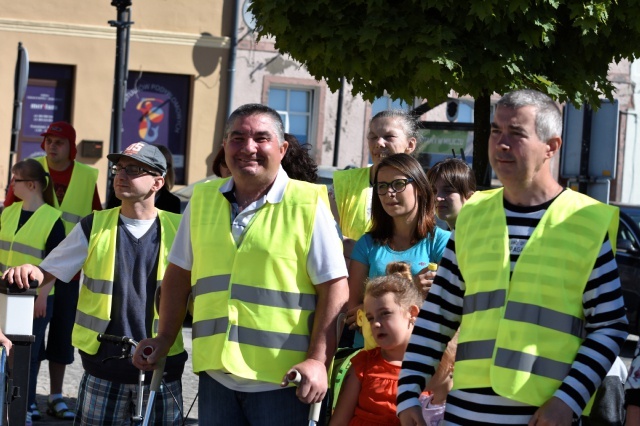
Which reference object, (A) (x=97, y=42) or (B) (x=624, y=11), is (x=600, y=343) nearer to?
(B) (x=624, y=11)

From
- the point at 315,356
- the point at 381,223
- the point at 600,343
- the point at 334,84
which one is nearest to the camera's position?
the point at 600,343

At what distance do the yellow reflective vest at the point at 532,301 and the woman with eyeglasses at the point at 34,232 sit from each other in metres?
4.87

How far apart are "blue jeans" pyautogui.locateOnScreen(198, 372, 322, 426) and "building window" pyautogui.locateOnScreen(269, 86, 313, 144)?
77.5 feet

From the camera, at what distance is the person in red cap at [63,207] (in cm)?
928

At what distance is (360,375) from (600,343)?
1.41 meters

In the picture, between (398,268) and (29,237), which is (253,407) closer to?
(398,268)

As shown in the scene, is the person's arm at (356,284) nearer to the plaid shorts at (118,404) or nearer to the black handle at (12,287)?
the plaid shorts at (118,404)

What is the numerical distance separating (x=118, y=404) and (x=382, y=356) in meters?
1.69

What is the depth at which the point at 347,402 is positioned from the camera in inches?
209

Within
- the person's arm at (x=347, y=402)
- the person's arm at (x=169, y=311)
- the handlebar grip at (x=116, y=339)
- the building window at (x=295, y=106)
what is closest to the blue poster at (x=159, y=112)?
the building window at (x=295, y=106)

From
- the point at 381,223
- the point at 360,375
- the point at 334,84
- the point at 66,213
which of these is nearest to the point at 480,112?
the point at 334,84

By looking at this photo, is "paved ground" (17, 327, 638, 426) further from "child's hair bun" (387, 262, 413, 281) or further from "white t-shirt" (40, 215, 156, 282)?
"child's hair bun" (387, 262, 413, 281)

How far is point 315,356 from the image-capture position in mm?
4945

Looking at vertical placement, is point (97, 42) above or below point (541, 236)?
above
